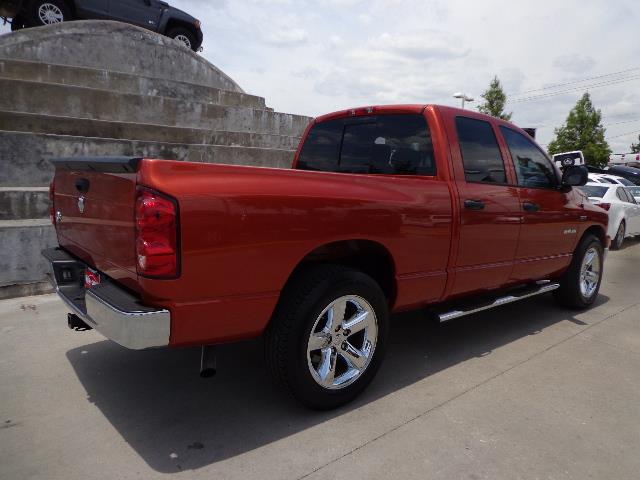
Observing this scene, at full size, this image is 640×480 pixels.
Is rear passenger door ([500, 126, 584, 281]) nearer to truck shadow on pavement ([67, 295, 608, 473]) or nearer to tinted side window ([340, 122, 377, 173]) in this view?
truck shadow on pavement ([67, 295, 608, 473])

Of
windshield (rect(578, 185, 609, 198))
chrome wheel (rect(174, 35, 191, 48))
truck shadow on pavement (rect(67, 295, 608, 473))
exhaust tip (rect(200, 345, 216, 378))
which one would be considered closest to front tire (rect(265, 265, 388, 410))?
truck shadow on pavement (rect(67, 295, 608, 473))

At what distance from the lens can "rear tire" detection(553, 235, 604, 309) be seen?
501 centimetres

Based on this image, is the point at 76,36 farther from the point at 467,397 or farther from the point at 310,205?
the point at 467,397

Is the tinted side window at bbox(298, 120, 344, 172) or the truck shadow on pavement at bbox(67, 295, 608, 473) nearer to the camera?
the truck shadow on pavement at bbox(67, 295, 608, 473)

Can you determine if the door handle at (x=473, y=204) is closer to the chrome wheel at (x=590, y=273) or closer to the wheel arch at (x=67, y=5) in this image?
the chrome wheel at (x=590, y=273)

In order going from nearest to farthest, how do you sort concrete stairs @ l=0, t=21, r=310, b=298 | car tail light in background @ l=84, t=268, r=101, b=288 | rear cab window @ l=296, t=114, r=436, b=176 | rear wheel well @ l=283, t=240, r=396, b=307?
car tail light in background @ l=84, t=268, r=101, b=288, rear wheel well @ l=283, t=240, r=396, b=307, rear cab window @ l=296, t=114, r=436, b=176, concrete stairs @ l=0, t=21, r=310, b=298

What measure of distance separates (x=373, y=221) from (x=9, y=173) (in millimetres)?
5266

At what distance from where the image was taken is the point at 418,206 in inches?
123

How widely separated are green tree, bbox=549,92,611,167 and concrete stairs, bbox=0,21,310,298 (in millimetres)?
28447

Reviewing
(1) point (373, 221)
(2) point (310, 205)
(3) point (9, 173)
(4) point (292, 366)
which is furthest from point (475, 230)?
(3) point (9, 173)

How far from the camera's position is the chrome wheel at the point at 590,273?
514 centimetres

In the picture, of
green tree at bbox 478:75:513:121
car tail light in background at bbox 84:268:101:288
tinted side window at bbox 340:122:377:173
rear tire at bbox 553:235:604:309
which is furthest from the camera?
green tree at bbox 478:75:513:121

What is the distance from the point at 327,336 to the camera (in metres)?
2.80

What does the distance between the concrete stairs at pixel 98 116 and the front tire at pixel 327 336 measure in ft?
12.2
